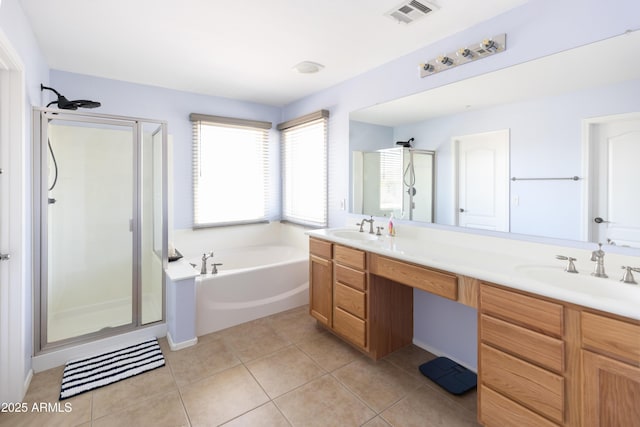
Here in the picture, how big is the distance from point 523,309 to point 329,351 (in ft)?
4.89

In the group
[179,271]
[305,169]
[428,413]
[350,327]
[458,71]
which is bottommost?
[428,413]

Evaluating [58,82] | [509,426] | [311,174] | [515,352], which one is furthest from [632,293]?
[58,82]

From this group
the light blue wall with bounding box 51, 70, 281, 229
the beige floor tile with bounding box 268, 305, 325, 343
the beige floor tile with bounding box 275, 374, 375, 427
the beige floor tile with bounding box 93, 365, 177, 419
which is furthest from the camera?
the light blue wall with bounding box 51, 70, 281, 229

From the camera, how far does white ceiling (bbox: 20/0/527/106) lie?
186cm

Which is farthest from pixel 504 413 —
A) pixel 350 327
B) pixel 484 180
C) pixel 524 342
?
pixel 484 180

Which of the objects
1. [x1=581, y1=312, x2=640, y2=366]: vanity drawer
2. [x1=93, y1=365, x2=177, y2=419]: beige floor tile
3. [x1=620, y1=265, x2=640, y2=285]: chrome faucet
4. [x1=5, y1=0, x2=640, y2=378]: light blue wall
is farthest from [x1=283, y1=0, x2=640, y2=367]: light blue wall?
[x1=93, y1=365, x2=177, y2=419]: beige floor tile

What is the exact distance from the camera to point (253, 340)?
8.47 feet

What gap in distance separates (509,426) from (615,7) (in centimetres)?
204

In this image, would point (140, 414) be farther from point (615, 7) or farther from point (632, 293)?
point (615, 7)

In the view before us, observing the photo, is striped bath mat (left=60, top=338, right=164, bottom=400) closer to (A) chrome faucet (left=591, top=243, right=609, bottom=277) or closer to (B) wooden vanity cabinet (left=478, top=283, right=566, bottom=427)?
(B) wooden vanity cabinet (left=478, top=283, right=566, bottom=427)

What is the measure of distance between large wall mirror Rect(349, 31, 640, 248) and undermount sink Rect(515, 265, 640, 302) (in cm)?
23

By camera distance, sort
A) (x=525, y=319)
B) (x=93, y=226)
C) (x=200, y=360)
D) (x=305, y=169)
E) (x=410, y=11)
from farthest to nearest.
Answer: (x=305, y=169) → (x=93, y=226) → (x=200, y=360) → (x=410, y=11) → (x=525, y=319)

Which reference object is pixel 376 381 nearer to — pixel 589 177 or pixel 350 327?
pixel 350 327

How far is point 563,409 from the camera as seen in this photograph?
123 centimetres
